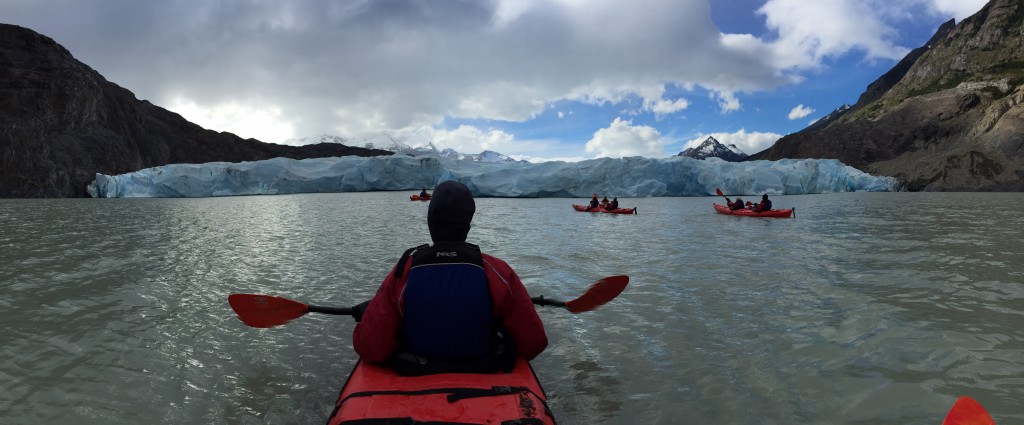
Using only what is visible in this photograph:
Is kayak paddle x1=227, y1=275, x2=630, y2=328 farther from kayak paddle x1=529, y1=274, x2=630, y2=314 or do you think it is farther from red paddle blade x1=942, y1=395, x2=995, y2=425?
red paddle blade x1=942, y1=395, x2=995, y2=425

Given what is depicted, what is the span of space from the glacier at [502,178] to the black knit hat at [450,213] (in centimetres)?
3982

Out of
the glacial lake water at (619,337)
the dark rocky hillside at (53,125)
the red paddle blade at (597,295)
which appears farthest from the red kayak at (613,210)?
the dark rocky hillside at (53,125)

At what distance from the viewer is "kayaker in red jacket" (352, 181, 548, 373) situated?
2.60 metres

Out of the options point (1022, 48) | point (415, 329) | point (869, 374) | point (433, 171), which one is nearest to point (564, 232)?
point (869, 374)

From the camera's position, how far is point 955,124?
80.7 meters

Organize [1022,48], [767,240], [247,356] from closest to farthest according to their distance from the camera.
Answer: [247,356]
[767,240]
[1022,48]

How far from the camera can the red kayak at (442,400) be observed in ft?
7.46

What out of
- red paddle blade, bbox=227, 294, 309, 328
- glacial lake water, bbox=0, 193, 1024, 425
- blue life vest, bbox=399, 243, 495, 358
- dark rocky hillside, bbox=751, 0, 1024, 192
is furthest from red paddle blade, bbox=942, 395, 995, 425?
dark rocky hillside, bbox=751, 0, 1024, 192

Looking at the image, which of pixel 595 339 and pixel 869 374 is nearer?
pixel 869 374

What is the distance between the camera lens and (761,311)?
573 centimetres

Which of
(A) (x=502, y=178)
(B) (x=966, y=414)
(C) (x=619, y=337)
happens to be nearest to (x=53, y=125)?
(A) (x=502, y=178)

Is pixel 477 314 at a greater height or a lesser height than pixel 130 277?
greater

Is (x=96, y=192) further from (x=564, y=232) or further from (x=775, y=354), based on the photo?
(x=775, y=354)

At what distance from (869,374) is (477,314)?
3.20 meters
